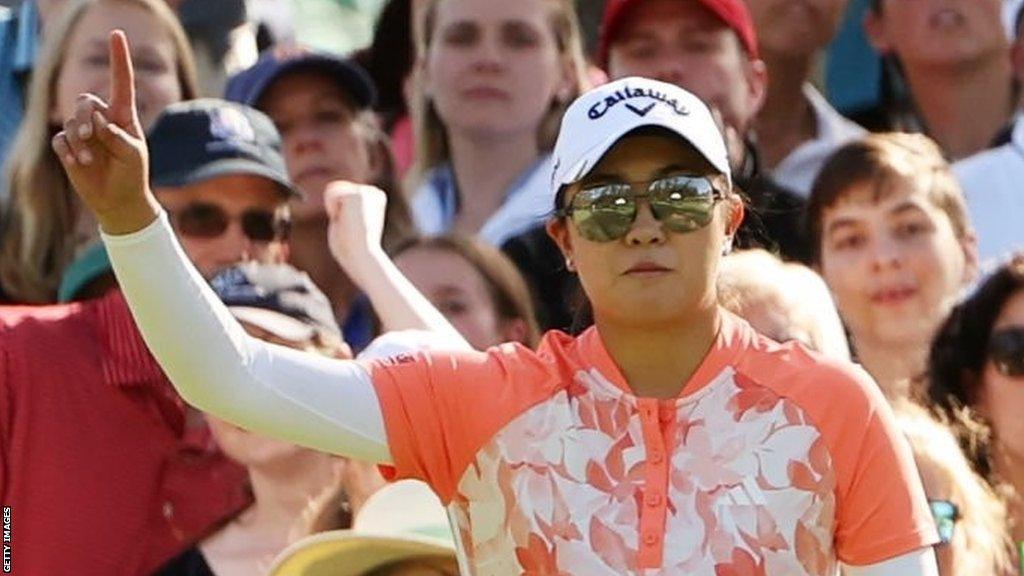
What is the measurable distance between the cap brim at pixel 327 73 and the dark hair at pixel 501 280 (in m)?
0.79

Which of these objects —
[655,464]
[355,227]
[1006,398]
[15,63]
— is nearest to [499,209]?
[355,227]

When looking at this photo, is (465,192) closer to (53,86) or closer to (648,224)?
(53,86)

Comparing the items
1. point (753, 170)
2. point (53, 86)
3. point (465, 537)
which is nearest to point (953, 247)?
point (753, 170)

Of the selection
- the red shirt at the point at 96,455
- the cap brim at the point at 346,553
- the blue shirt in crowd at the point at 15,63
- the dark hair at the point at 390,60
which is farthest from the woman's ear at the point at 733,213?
the dark hair at the point at 390,60

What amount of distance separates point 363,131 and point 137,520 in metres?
1.78

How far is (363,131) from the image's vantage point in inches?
275

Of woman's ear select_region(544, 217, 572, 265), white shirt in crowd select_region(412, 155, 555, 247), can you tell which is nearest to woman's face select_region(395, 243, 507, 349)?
white shirt in crowd select_region(412, 155, 555, 247)

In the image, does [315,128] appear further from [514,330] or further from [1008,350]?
[1008,350]

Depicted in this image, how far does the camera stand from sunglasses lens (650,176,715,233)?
3.63 meters

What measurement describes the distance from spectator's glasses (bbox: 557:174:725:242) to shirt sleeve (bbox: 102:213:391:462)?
14.6 inches

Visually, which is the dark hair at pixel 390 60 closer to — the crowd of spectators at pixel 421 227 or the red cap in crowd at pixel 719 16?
the crowd of spectators at pixel 421 227

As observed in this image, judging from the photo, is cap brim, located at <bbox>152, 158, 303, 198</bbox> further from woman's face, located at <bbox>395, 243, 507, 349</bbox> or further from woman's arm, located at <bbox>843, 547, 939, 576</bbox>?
woman's arm, located at <bbox>843, 547, 939, 576</bbox>

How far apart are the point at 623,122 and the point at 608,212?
0.12 m

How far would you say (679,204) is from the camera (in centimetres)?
364
